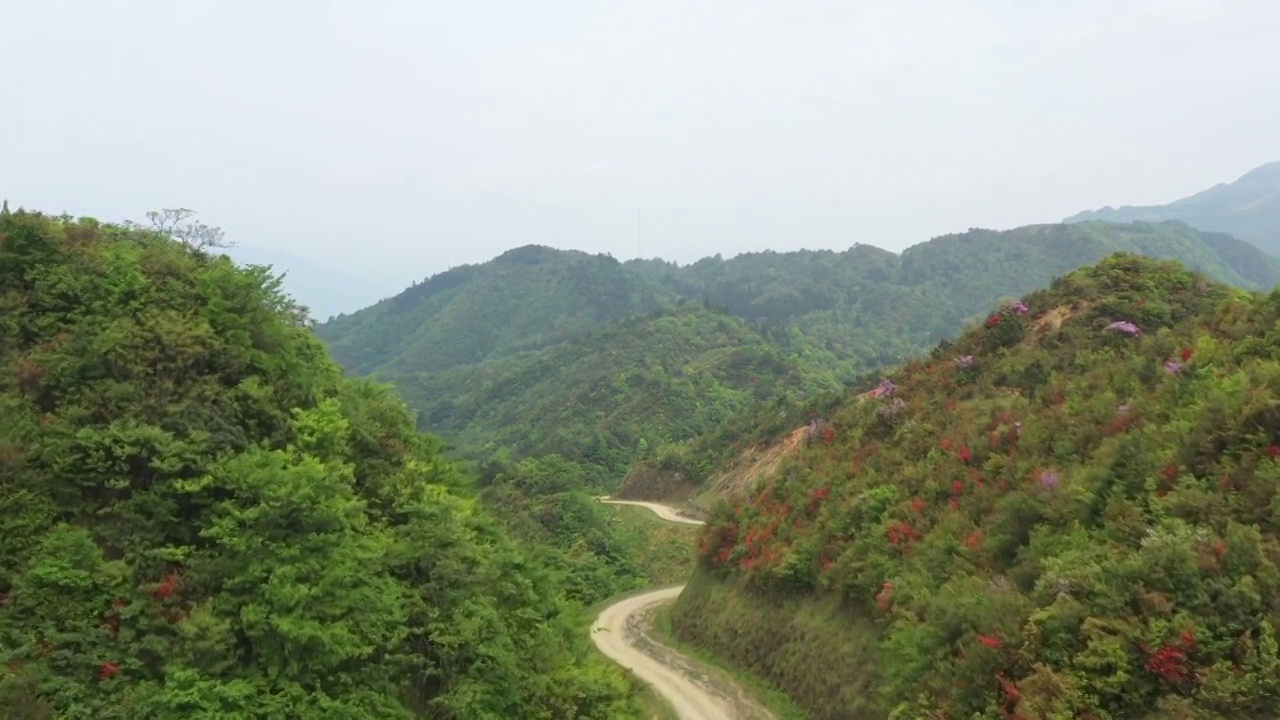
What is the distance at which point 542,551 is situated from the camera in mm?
19453

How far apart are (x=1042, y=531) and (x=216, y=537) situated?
47.6 ft

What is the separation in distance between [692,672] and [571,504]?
30475mm

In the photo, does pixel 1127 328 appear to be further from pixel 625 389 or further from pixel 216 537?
pixel 625 389

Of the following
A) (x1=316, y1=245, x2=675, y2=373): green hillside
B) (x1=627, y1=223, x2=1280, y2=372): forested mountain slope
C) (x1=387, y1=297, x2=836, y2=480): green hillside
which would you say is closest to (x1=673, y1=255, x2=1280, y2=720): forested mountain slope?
(x1=387, y1=297, x2=836, y2=480): green hillside

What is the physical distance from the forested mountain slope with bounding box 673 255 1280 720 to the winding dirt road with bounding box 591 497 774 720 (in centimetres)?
Answer: 115

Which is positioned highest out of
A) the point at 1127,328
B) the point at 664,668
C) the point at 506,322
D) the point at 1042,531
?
the point at 506,322

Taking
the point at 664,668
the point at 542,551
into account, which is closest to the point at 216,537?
the point at 542,551

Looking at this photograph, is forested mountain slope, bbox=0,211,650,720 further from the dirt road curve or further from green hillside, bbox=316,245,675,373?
green hillside, bbox=316,245,675,373

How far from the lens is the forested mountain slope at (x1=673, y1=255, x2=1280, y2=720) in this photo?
1095 cm

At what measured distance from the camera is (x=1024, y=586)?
14.2 m

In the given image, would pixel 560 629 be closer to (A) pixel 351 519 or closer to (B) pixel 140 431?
(A) pixel 351 519

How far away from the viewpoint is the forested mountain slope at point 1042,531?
1095 cm

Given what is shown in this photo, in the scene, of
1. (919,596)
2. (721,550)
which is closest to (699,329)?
(721,550)

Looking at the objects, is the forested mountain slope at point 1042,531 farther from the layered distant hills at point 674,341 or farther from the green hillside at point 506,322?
the green hillside at point 506,322
